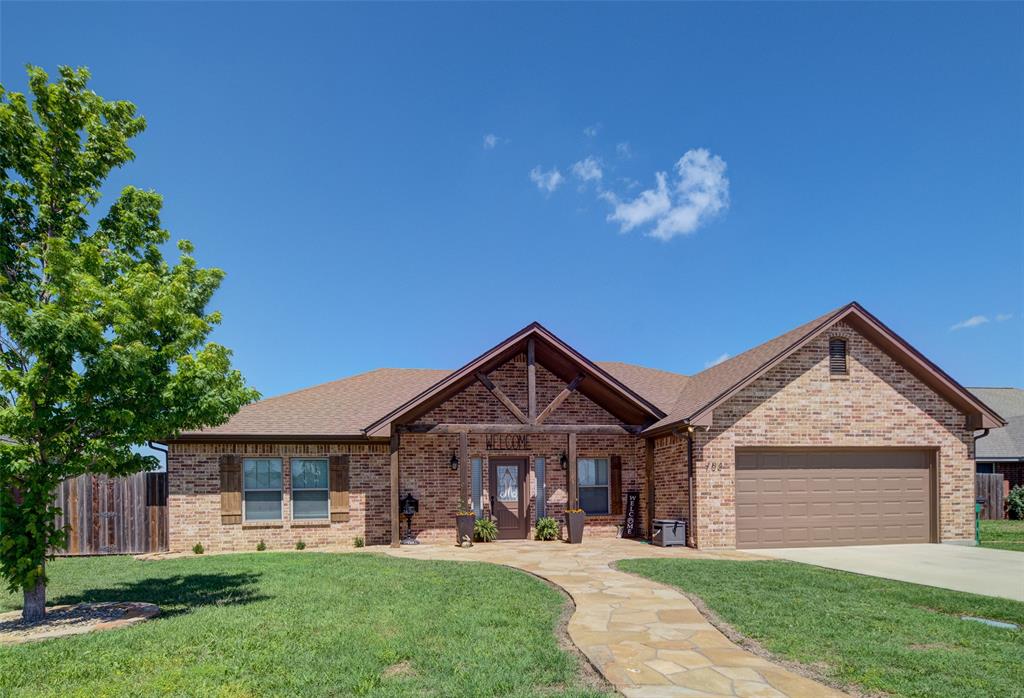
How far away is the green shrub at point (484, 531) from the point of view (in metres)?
16.3

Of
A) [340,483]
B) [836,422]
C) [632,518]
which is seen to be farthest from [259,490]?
[836,422]

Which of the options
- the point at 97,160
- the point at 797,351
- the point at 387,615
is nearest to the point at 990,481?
the point at 797,351

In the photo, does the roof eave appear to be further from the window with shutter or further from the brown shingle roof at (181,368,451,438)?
the window with shutter

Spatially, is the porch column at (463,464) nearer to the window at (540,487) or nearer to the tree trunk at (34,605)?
the window at (540,487)

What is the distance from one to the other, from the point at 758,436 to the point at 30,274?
552 inches

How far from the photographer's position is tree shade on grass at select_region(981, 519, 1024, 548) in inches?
612

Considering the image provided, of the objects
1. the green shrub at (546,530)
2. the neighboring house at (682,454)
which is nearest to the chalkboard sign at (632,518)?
the neighboring house at (682,454)

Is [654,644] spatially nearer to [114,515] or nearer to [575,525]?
[575,525]

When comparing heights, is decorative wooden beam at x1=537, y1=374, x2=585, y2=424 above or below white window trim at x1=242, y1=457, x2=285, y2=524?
above

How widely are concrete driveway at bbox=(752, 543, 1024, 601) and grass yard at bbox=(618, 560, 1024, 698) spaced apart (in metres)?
0.86

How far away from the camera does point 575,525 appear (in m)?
16.1

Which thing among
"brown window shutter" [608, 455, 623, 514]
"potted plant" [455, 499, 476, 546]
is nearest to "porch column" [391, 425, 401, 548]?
"potted plant" [455, 499, 476, 546]

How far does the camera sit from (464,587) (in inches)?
385

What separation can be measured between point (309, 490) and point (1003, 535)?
60.6 feet
